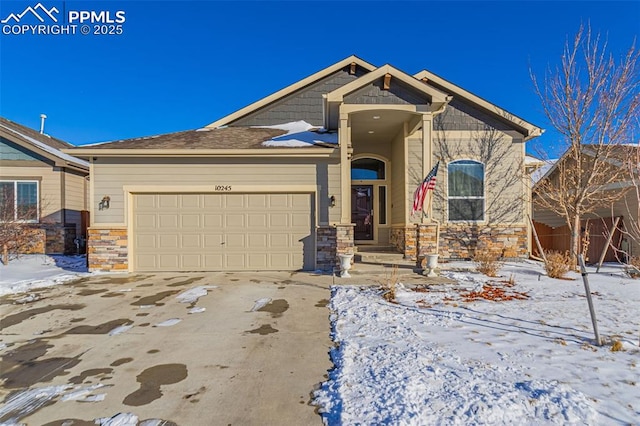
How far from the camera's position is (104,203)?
29.3 feet

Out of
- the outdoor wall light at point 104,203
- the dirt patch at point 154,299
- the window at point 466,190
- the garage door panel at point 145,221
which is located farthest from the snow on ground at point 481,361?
the outdoor wall light at point 104,203

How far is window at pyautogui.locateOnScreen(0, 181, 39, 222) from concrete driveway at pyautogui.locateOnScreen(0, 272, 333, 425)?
7.59 metres

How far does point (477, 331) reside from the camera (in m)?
4.14

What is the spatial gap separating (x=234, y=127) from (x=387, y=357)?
10.7m

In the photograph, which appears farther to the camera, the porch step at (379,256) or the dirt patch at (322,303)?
the porch step at (379,256)

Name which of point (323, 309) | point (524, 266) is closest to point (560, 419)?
point (323, 309)

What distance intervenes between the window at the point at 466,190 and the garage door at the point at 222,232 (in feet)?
15.3

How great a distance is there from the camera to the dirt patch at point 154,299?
230 inches

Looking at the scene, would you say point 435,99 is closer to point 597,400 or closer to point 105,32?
point 597,400

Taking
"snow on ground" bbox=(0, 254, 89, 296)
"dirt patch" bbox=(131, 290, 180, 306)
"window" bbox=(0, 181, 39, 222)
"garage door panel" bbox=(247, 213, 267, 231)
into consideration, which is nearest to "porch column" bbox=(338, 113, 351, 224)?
"garage door panel" bbox=(247, 213, 267, 231)

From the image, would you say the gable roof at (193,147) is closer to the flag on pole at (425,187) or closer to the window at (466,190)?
the flag on pole at (425,187)

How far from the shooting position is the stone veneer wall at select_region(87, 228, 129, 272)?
349 inches

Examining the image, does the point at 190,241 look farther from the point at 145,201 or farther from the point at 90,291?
the point at 90,291

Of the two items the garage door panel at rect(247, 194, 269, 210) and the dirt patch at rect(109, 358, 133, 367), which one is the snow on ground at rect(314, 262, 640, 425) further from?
the garage door panel at rect(247, 194, 269, 210)
